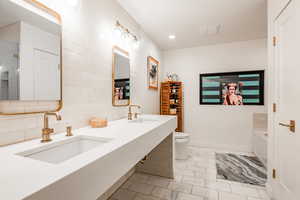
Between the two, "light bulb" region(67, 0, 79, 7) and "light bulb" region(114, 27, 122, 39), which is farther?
"light bulb" region(114, 27, 122, 39)

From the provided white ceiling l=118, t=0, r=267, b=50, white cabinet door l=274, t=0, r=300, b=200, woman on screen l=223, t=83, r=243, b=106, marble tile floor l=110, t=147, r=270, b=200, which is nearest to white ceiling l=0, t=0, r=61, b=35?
white ceiling l=118, t=0, r=267, b=50

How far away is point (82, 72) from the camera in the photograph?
1.48 m

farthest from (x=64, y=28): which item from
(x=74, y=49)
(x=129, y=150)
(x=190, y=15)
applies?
(x=190, y=15)

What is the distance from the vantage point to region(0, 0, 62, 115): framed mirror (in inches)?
37.0

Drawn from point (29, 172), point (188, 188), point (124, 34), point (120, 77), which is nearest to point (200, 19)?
point (124, 34)

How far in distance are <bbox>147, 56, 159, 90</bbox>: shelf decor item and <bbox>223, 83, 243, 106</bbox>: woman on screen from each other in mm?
1597

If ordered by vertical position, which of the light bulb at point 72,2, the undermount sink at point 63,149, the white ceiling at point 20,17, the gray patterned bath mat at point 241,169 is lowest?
the gray patterned bath mat at point 241,169

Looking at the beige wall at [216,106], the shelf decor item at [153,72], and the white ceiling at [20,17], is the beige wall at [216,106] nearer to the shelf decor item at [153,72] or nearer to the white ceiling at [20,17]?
the shelf decor item at [153,72]

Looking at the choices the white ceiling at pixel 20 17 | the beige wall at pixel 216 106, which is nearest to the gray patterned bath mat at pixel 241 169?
the beige wall at pixel 216 106

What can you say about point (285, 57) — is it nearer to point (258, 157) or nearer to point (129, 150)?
point (129, 150)

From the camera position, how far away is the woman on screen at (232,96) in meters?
3.35

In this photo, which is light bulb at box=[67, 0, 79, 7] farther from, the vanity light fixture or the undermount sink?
the undermount sink

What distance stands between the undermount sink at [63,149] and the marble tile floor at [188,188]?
1085mm

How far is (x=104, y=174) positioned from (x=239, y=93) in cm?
344
